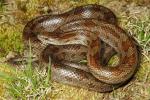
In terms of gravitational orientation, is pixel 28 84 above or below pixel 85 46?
below

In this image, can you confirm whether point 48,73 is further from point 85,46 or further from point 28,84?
point 85,46

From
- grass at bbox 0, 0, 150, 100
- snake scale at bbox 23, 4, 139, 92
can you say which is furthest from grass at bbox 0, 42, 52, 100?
snake scale at bbox 23, 4, 139, 92

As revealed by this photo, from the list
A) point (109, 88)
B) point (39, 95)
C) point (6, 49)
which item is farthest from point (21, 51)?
point (109, 88)

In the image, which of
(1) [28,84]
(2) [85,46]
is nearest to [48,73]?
(1) [28,84]

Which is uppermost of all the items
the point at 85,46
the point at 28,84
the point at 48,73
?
the point at 85,46

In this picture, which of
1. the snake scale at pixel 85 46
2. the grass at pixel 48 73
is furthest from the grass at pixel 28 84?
the snake scale at pixel 85 46

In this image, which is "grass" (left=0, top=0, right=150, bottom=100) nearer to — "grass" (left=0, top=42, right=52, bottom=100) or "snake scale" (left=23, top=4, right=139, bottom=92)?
"grass" (left=0, top=42, right=52, bottom=100)

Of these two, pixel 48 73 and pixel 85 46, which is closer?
pixel 48 73
